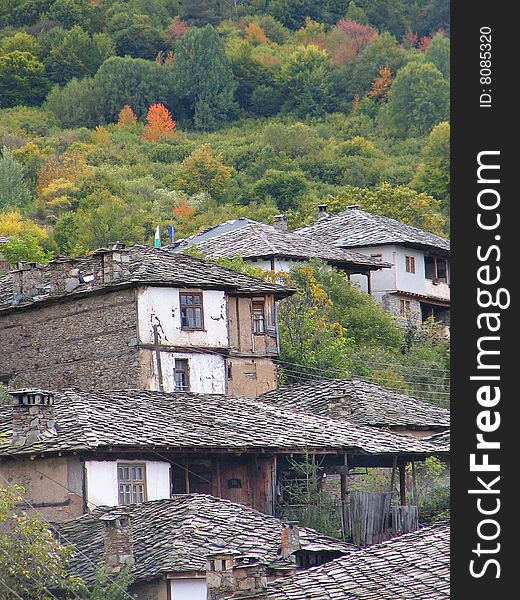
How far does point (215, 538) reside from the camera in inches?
1167

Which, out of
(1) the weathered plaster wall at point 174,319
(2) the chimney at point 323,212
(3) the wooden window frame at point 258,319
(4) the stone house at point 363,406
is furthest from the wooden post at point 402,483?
(2) the chimney at point 323,212

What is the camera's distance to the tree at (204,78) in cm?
13975

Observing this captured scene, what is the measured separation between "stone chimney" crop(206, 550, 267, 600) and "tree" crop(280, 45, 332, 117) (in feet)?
379

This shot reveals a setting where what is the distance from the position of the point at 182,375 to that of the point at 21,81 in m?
99.4

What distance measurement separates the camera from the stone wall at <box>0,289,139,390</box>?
43.7 m

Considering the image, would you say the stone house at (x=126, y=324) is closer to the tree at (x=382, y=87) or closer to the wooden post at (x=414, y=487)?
the wooden post at (x=414, y=487)

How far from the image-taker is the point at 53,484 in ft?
111

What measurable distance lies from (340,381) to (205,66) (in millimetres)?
100392

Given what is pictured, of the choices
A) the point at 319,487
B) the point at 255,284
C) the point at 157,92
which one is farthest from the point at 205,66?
the point at 319,487

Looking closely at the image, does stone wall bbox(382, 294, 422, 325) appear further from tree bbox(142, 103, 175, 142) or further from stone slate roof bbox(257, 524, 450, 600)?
tree bbox(142, 103, 175, 142)

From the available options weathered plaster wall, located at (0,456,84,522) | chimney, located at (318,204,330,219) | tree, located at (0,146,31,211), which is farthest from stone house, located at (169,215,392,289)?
tree, located at (0,146,31,211)

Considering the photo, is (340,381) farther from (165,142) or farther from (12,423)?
(165,142)

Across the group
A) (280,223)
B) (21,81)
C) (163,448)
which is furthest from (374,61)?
(163,448)

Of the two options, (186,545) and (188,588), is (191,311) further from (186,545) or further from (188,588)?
(188,588)
